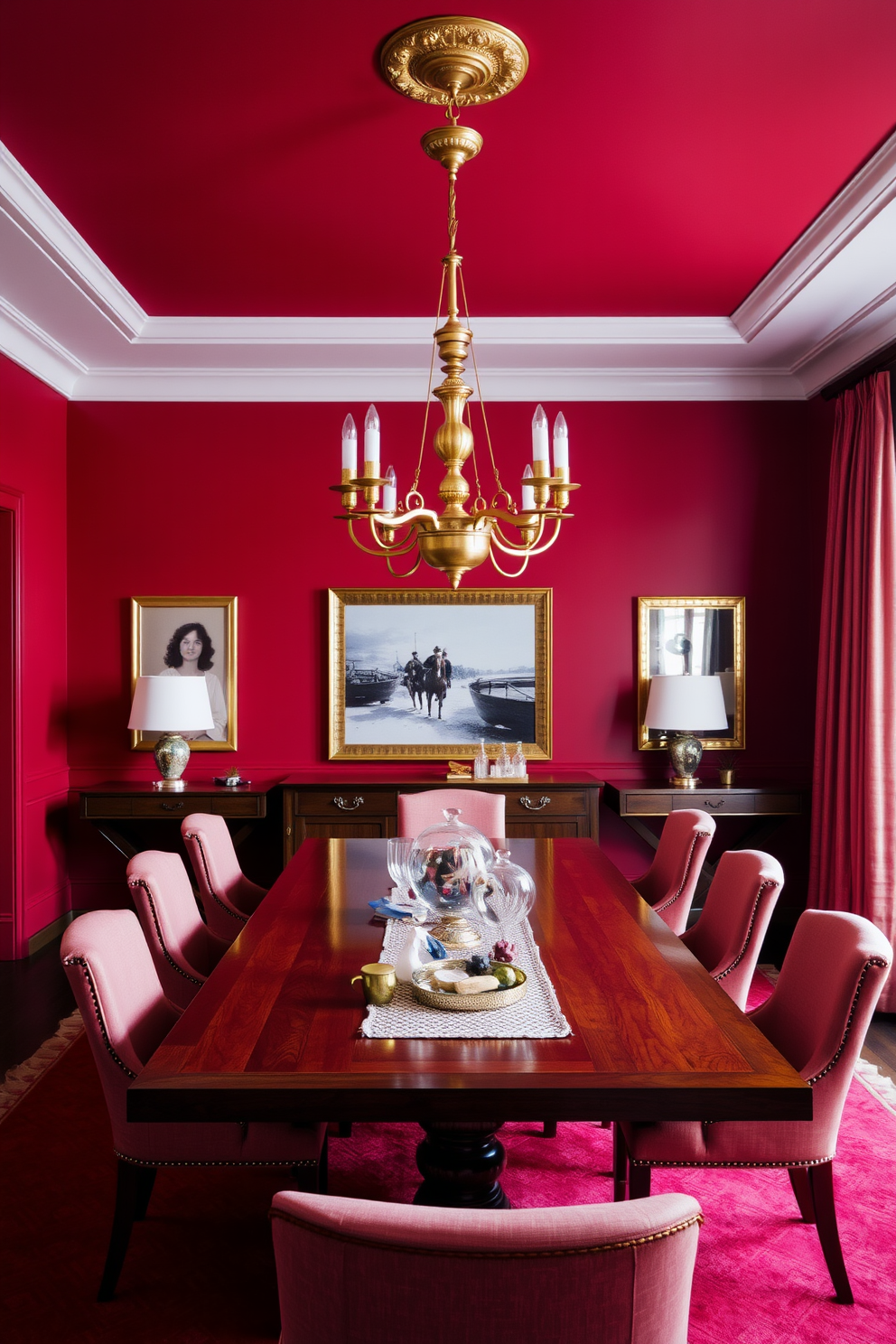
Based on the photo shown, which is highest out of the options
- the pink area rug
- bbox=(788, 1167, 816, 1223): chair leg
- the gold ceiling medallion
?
the gold ceiling medallion

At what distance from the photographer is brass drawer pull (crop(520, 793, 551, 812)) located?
16.3ft

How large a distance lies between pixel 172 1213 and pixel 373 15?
130 inches

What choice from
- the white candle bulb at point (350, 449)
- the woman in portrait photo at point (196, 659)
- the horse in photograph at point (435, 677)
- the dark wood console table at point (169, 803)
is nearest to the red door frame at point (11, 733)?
the dark wood console table at point (169, 803)

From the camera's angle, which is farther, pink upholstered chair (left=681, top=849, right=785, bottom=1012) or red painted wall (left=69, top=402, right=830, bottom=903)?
red painted wall (left=69, top=402, right=830, bottom=903)

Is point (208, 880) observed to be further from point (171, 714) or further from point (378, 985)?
point (171, 714)

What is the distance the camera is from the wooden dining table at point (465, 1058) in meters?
1.61

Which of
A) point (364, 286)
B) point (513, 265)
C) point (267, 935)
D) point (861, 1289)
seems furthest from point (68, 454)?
point (861, 1289)

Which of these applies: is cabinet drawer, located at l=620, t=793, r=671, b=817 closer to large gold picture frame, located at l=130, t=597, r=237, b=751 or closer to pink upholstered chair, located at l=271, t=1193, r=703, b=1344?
large gold picture frame, located at l=130, t=597, r=237, b=751

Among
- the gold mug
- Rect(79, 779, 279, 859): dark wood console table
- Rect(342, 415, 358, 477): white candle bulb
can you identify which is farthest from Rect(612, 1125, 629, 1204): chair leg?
Rect(79, 779, 279, 859): dark wood console table

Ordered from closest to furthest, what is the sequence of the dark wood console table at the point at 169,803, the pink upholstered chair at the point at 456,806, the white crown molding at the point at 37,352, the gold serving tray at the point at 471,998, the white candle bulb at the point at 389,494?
the gold serving tray at the point at 471,998, the white candle bulb at the point at 389,494, the pink upholstered chair at the point at 456,806, the white crown molding at the point at 37,352, the dark wood console table at the point at 169,803

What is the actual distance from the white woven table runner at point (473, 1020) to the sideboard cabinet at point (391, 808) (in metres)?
2.81

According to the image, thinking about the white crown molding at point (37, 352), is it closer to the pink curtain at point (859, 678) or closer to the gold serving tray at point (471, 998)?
the gold serving tray at point (471, 998)

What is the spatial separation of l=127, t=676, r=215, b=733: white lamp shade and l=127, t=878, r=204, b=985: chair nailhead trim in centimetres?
233

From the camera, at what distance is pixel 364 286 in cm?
443
